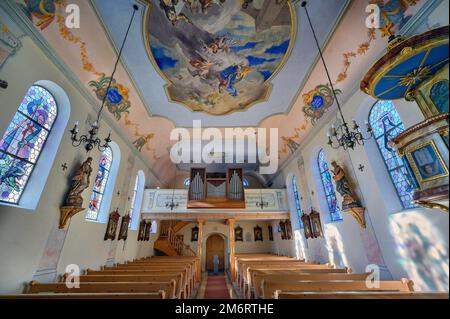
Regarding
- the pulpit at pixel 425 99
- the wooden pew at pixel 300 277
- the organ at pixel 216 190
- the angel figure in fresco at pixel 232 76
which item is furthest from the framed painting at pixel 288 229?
the pulpit at pixel 425 99

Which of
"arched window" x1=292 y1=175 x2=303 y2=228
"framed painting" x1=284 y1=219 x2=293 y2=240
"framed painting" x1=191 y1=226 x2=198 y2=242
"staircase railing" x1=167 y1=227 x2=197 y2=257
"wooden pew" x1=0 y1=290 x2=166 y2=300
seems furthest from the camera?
"framed painting" x1=191 y1=226 x2=198 y2=242

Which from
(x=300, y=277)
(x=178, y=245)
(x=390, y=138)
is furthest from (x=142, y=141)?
(x=390, y=138)

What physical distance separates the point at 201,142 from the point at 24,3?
24.0ft

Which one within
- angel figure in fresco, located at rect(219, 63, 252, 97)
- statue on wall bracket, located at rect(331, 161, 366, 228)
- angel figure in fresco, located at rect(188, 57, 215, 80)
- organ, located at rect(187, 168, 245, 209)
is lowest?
statue on wall bracket, located at rect(331, 161, 366, 228)

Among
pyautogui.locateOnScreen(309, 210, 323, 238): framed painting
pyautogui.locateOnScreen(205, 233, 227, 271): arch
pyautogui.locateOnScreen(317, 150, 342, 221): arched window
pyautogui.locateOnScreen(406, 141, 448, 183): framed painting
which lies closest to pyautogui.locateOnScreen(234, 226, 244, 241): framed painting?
pyautogui.locateOnScreen(205, 233, 227, 271): arch

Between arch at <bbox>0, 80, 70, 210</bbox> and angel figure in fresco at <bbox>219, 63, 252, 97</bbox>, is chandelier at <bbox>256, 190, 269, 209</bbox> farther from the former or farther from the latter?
arch at <bbox>0, 80, 70, 210</bbox>

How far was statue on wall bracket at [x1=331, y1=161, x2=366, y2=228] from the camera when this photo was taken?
5121 mm

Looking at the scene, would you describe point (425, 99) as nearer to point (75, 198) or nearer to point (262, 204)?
point (75, 198)

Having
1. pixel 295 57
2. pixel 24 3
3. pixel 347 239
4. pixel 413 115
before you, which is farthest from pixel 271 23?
pixel 347 239

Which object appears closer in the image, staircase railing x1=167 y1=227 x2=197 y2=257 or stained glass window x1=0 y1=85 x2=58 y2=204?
stained glass window x1=0 y1=85 x2=58 y2=204

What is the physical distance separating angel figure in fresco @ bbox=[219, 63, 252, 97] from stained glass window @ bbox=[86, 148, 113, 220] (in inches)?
201

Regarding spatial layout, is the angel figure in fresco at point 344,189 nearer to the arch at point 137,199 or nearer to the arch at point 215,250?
the arch at point 137,199

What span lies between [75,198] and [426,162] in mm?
6397

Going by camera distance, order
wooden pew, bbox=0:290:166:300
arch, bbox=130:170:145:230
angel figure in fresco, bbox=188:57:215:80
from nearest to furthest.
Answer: wooden pew, bbox=0:290:166:300 → angel figure in fresco, bbox=188:57:215:80 → arch, bbox=130:170:145:230
